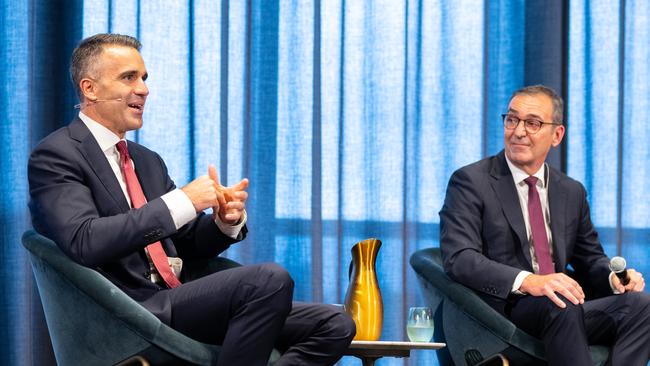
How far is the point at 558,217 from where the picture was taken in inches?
137

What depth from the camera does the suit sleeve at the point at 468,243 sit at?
3092 mm

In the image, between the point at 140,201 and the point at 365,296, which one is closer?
the point at 140,201

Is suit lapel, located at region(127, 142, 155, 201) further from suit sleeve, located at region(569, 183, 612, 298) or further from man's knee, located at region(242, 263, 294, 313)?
suit sleeve, located at region(569, 183, 612, 298)

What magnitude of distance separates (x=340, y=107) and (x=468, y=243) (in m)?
1.13

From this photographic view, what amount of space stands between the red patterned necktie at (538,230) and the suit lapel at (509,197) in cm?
4

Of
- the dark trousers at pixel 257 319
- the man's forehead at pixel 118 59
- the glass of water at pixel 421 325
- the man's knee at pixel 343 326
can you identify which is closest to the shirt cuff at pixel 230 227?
the dark trousers at pixel 257 319

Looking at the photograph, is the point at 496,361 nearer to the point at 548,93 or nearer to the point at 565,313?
the point at 565,313

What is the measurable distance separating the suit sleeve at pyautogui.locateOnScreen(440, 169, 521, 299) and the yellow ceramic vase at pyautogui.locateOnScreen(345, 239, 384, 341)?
0.84 feet

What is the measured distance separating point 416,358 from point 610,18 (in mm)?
1835

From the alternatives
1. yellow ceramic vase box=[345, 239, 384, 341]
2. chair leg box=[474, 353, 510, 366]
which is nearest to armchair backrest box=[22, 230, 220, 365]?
yellow ceramic vase box=[345, 239, 384, 341]

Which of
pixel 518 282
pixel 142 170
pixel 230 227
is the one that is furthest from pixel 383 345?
pixel 142 170

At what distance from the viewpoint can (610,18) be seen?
4.44m

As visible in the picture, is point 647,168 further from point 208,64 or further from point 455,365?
point 208,64

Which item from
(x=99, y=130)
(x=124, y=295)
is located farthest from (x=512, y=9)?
(x=124, y=295)
